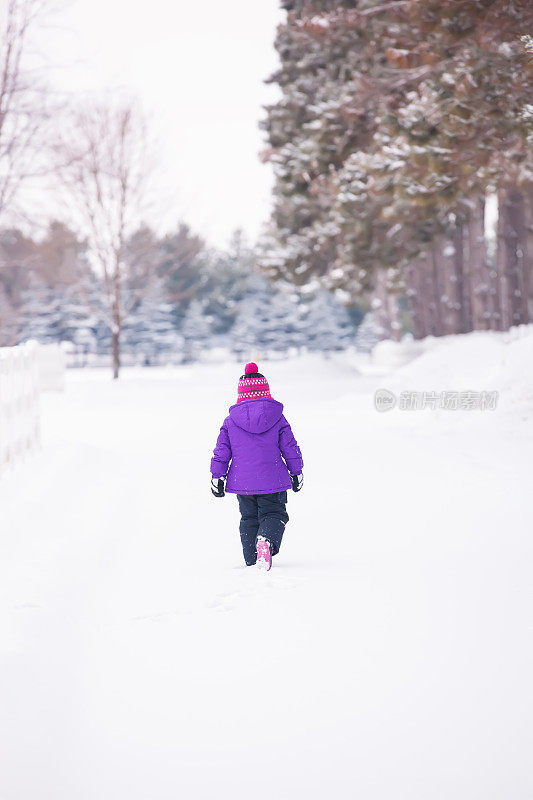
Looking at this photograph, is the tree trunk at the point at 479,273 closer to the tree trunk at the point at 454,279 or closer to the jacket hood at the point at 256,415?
the tree trunk at the point at 454,279

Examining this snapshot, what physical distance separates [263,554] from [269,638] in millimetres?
1468

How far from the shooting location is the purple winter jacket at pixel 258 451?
21.5ft

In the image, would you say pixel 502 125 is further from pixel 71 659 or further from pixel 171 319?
pixel 171 319

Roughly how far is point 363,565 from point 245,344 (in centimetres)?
6929

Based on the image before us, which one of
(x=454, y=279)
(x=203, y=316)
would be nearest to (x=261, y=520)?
(x=454, y=279)

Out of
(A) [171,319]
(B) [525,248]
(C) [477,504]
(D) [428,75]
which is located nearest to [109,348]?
(A) [171,319]

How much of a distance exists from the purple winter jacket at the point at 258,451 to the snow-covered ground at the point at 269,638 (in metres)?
0.64

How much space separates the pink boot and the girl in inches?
4.8

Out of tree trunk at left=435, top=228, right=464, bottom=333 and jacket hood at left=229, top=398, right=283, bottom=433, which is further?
tree trunk at left=435, top=228, right=464, bottom=333

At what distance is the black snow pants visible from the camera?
6562mm

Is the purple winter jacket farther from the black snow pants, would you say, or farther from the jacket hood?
the black snow pants

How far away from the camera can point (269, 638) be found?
16.0 ft

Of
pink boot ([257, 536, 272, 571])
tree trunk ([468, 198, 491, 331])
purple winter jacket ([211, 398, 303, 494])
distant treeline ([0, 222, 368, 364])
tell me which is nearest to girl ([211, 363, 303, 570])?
purple winter jacket ([211, 398, 303, 494])

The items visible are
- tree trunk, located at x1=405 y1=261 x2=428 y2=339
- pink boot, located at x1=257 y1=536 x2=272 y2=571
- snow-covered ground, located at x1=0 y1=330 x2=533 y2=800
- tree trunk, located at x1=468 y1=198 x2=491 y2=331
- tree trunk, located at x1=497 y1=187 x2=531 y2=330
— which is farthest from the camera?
tree trunk, located at x1=405 y1=261 x2=428 y2=339
